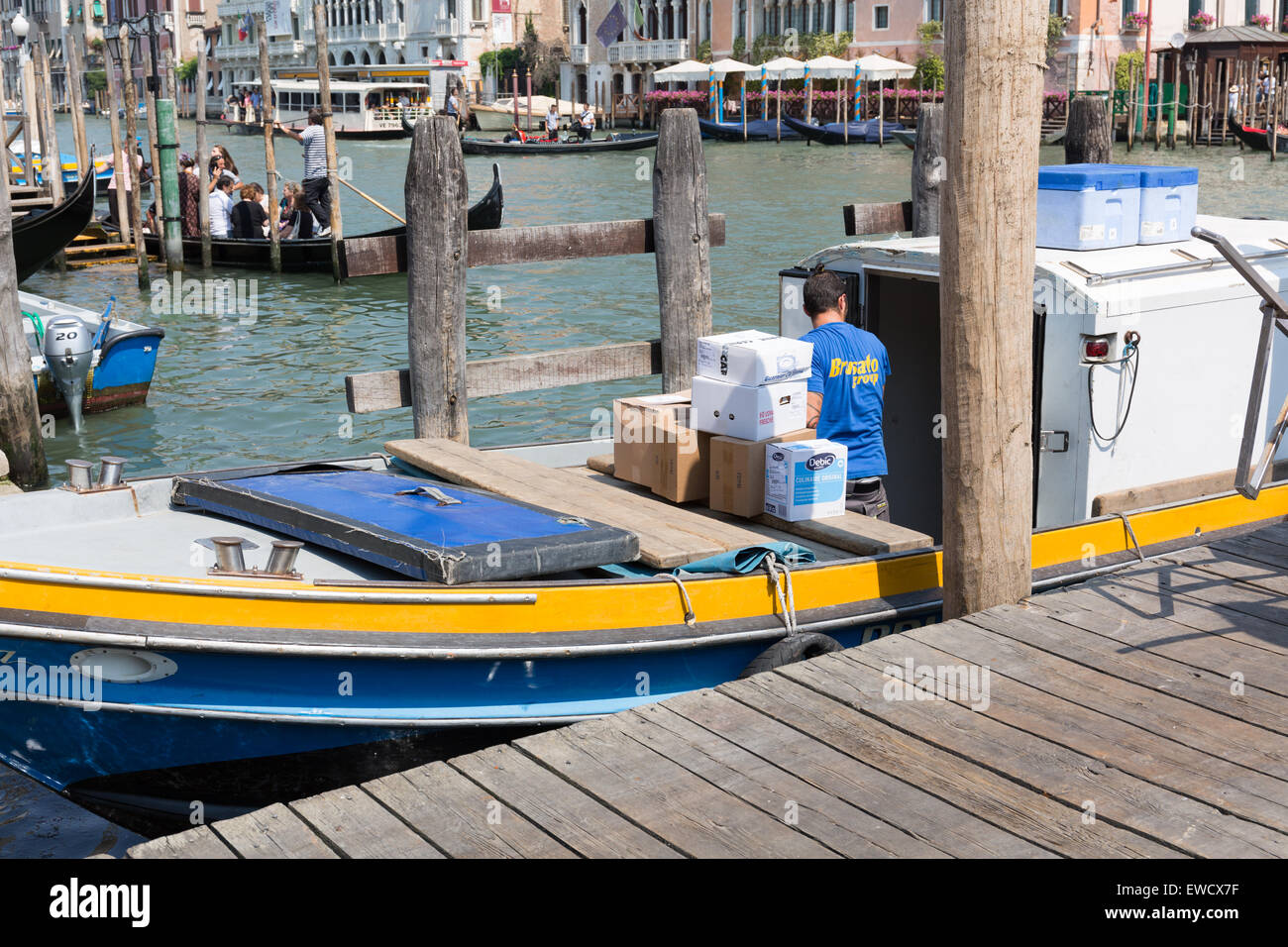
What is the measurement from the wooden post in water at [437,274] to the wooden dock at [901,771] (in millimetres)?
2992

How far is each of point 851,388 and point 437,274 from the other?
2111mm

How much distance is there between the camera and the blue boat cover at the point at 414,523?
4.91 meters

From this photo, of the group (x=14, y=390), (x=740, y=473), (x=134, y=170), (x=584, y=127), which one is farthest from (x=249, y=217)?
(x=584, y=127)

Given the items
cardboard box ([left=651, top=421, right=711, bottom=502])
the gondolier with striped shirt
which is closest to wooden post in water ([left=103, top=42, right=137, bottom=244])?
the gondolier with striped shirt

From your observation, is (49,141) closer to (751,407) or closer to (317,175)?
(317,175)

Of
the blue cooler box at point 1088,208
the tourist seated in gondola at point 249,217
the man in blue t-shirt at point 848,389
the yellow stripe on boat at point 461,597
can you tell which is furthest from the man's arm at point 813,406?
the tourist seated in gondola at point 249,217

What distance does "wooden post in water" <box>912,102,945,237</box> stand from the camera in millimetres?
8531

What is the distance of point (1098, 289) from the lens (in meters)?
5.73

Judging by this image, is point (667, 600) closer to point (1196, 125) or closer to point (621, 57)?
point (1196, 125)

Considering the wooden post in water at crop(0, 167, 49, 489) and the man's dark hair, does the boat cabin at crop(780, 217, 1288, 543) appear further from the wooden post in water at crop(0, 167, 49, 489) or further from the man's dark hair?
the wooden post in water at crop(0, 167, 49, 489)

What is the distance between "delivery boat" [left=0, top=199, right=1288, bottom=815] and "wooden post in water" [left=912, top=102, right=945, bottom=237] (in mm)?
1816

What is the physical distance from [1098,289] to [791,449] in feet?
4.46

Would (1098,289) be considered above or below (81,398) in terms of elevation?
above
